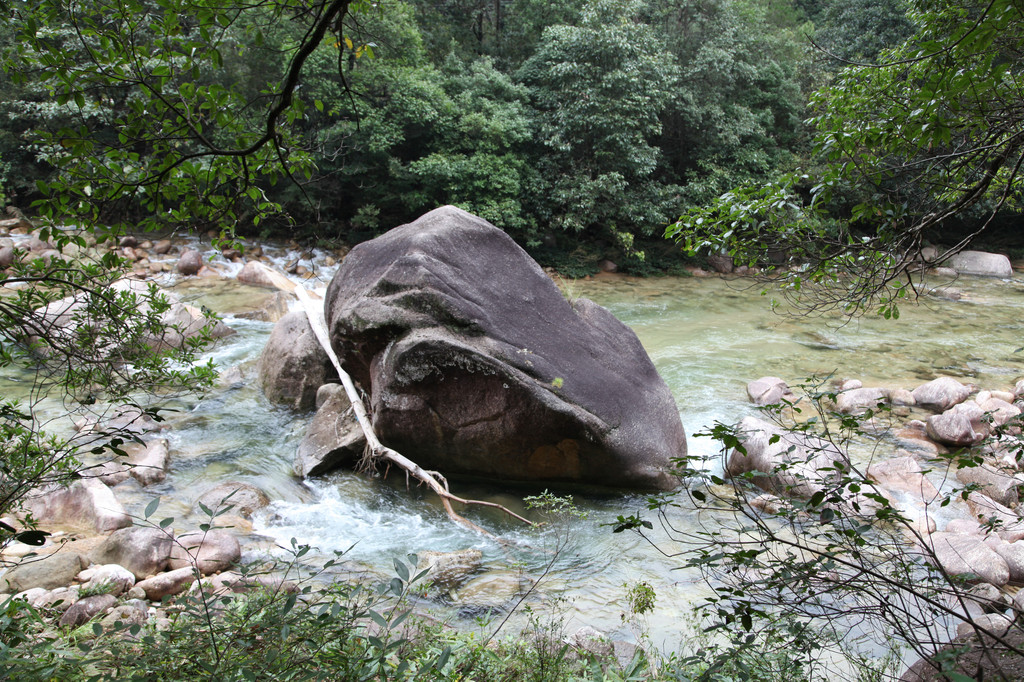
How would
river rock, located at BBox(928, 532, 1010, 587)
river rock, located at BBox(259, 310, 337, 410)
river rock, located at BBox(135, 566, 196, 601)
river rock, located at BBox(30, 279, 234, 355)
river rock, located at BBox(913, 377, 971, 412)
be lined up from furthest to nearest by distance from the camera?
river rock, located at BBox(913, 377, 971, 412) → river rock, located at BBox(259, 310, 337, 410) → river rock, located at BBox(928, 532, 1010, 587) → river rock, located at BBox(135, 566, 196, 601) → river rock, located at BBox(30, 279, 234, 355)

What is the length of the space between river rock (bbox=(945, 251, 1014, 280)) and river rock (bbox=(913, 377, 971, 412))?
459 inches

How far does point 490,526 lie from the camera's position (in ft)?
17.1

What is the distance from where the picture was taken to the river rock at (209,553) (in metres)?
4.21

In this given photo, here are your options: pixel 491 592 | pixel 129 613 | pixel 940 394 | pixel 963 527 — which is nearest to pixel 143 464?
pixel 129 613

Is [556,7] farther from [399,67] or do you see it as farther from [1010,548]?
[1010,548]

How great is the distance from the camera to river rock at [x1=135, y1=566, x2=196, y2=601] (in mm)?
3926

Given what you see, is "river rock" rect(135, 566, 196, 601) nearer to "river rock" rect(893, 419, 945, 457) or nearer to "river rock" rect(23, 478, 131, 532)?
"river rock" rect(23, 478, 131, 532)

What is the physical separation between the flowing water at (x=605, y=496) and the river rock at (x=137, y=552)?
61 cm

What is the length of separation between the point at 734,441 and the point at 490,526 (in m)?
3.54

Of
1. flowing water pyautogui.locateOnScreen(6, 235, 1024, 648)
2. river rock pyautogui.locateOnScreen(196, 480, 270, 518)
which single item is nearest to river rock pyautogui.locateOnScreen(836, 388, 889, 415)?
flowing water pyautogui.locateOnScreen(6, 235, 1024, 648)

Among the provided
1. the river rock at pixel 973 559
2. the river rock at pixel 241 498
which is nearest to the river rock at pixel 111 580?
the river rock at pixel 241 498

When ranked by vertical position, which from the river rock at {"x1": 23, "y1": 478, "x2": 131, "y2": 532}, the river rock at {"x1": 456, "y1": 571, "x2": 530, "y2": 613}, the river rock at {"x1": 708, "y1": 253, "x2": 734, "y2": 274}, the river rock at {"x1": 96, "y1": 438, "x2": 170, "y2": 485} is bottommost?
the river rock at {"x1": 96, "y1": 438, "x2": 170, "y2": 485}

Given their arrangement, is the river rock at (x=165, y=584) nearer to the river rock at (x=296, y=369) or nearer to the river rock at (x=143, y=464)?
the river rock at (x=143, y=464)

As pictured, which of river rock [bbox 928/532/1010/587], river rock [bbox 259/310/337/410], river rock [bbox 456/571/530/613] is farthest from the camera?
river rock [bbox 259/310/337/410]
